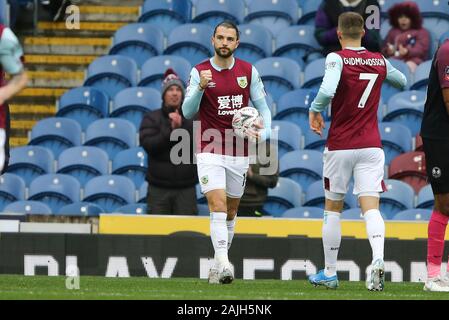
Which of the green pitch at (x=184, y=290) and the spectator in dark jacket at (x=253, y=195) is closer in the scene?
the green pitch at (x=184, y=290)

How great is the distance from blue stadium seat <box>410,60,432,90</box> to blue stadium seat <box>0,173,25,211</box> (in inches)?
194

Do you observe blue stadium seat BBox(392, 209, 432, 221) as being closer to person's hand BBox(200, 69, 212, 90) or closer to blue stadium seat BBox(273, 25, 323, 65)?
blue stadium seat BBox(273, 25, 323, 65)

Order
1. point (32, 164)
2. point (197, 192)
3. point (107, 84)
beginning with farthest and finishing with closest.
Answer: point (107, 84) → point (32, 164) → point (197, 192)

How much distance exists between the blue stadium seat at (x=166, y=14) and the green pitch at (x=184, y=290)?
741cm

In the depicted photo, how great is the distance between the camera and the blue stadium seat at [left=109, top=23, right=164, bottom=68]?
17.7m

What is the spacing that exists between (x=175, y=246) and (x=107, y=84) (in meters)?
5.01

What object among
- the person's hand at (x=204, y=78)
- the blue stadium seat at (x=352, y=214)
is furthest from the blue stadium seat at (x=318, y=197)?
the person's hand at (x=204, y=78)

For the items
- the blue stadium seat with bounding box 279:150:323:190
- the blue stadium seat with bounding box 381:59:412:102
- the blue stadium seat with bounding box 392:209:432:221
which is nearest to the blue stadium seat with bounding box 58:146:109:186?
the blue stadium seat with bounding box 279:150:323:190

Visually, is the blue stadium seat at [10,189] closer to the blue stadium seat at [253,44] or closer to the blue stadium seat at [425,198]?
the blue stadium seat at [253,44]

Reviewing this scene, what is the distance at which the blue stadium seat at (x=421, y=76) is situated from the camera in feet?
53.6

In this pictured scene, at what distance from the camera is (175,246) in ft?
41.9

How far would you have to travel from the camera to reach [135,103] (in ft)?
54.4

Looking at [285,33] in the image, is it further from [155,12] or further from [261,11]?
[155,12]

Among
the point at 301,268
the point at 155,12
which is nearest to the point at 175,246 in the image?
the point at 301,268
